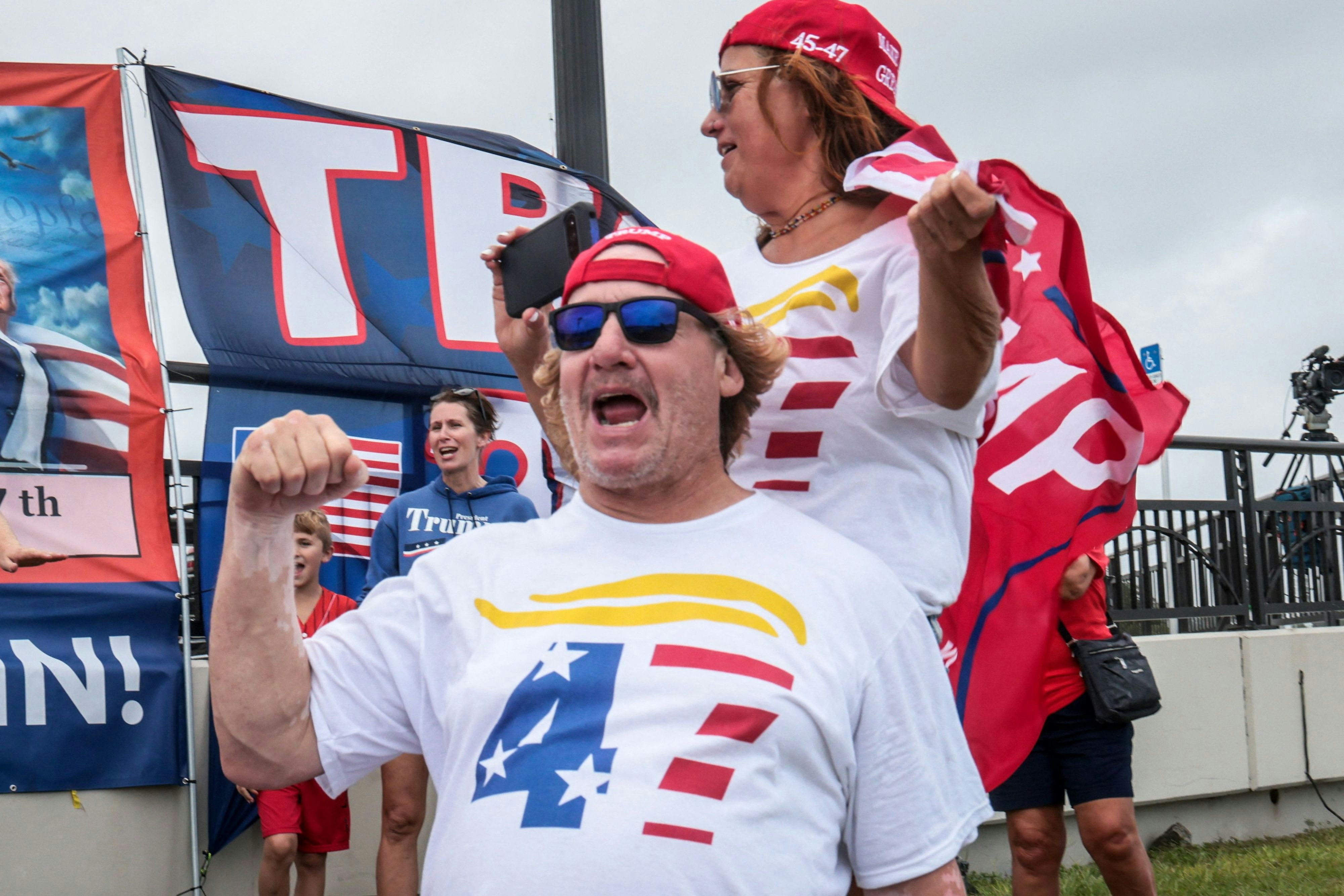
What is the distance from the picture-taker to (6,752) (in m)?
4.36

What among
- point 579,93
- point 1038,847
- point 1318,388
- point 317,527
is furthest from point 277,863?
point 1318,388

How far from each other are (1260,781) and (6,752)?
21.3ft

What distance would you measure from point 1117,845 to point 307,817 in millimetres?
3035

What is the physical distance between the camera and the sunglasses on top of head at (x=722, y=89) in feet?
7.28

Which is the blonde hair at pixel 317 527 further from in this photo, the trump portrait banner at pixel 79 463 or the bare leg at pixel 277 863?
the bare leg at pixel 277 863

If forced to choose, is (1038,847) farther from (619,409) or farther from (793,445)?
(619,409)

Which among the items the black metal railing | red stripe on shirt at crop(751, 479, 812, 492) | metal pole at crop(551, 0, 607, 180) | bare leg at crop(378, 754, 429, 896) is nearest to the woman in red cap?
red stripe on shirt at crop(751, 479, 812, 492)

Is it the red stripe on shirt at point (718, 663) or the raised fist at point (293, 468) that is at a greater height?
the raised fist at point (293, 468)

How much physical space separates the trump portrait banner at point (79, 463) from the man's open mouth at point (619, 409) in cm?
346

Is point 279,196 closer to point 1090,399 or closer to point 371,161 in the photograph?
point 371,161

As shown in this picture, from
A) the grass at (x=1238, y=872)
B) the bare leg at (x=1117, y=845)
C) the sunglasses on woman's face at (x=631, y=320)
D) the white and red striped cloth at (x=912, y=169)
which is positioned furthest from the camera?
the grass at (x=1238, y=872)

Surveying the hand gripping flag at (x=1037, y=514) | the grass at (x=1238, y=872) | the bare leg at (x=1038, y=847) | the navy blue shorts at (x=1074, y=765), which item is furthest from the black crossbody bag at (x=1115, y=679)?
the grass at (x=1238, y=872)

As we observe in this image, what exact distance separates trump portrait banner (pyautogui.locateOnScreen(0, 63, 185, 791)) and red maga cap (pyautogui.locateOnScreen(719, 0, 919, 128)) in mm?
3467

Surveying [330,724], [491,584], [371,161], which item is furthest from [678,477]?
[371,161]
